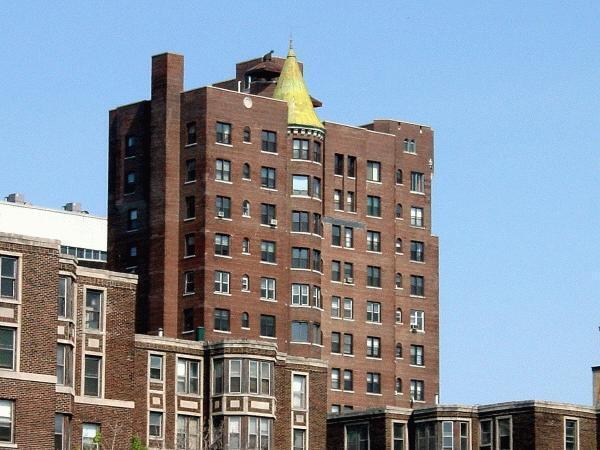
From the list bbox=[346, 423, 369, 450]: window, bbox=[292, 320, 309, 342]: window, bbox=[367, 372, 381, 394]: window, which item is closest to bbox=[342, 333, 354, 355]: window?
bbox=[367, 372, 381, 394]: window

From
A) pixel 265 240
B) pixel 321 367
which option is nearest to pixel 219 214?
pixel 265 240

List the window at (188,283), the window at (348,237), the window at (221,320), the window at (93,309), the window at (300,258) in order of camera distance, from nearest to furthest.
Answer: the window at (93,309) < the window at (221,320) < the window at (188,283) < the window at (300,258) < the window at (348,237)

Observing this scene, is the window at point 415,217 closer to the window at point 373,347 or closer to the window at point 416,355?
the window at point 416,355

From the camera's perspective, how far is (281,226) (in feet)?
568

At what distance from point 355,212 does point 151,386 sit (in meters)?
49.5

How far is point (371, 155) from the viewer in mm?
182625

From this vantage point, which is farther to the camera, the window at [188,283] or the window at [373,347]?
the window at [373,347]

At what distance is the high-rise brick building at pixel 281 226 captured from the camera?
555 ft

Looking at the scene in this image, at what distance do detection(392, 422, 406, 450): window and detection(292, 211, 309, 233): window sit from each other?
2902cm

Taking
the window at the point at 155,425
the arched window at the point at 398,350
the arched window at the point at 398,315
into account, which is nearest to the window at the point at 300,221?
the arched window at the point at 398,315

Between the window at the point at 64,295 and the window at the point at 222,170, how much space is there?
51262mm

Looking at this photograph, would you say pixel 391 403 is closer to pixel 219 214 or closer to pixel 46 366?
pixel 219 214

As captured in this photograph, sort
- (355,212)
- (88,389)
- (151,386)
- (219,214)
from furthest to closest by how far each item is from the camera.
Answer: (355,212) → (219,214) → (151,386) → (88,389)

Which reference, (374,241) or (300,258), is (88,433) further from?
(374,241)
